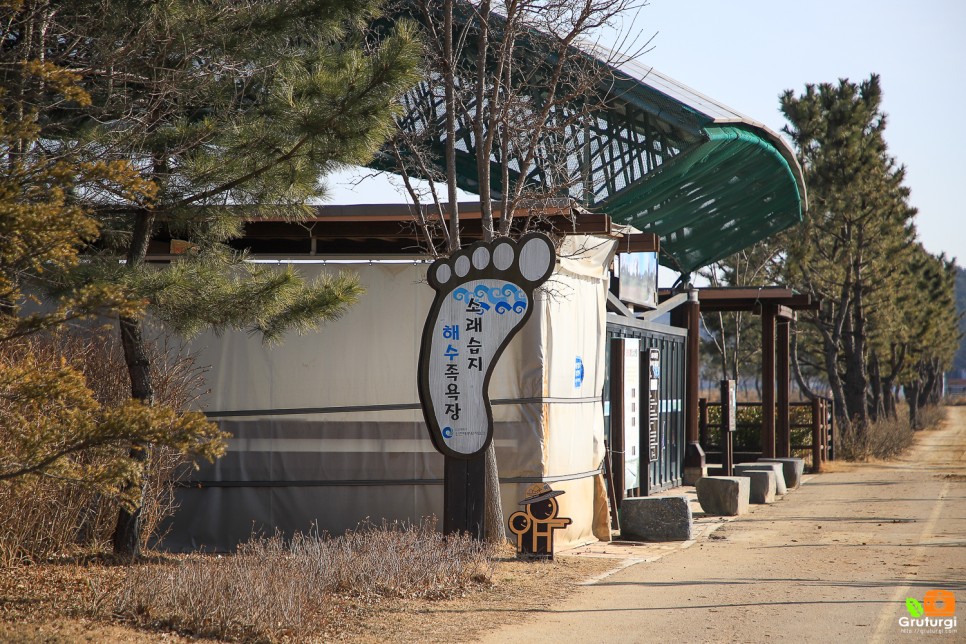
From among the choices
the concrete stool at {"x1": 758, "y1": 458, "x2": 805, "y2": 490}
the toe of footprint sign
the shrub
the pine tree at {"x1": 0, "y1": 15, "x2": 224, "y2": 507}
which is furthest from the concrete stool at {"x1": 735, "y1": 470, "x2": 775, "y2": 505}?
the pine tree at {"x1": 0, "y1": 15, "x2": 224, "y2": 507}

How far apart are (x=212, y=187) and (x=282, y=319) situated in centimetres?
130

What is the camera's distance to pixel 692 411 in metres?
19.9

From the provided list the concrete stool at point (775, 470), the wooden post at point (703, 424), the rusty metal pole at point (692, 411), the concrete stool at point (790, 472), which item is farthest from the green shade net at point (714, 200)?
the concrete stool at point (790, 472)

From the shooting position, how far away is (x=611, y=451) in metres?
13.2

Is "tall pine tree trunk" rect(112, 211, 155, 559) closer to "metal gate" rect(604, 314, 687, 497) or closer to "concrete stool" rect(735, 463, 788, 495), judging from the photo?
"metal gate" rect(604, 314, 687, 497)

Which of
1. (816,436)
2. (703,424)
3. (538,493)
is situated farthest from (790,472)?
(538,493)

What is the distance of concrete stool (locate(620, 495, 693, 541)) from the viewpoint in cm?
1176

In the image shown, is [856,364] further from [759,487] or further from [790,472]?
[759,487]

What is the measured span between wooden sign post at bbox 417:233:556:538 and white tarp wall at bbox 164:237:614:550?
5.90 ft

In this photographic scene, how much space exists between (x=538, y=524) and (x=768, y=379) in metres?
13.2

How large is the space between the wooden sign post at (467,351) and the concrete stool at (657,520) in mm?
3125

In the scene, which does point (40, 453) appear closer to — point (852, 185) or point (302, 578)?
point (302, 578)

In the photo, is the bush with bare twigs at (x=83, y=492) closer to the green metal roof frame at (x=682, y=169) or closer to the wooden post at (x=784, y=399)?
the green metal roof frame at (x=682, y=169)

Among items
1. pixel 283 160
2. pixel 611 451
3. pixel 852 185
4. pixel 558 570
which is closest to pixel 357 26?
pixel 283 160
